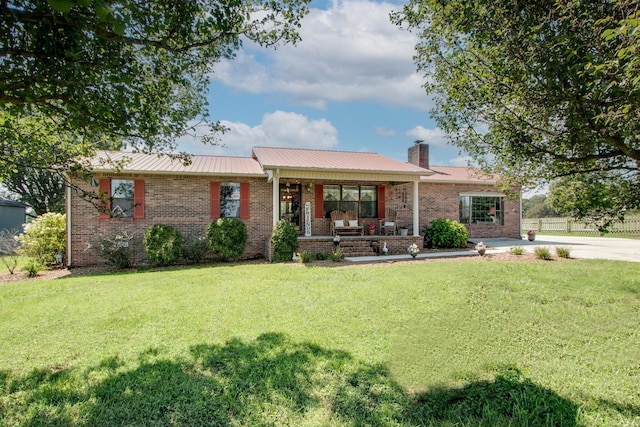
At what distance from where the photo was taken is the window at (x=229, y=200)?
12.3 meters

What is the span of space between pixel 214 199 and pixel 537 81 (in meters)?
10.5

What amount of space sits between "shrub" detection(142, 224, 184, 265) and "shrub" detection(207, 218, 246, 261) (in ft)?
3.61

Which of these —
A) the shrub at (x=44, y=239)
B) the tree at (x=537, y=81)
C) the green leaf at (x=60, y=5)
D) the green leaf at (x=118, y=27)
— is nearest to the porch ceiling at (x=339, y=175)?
the tree at (x=537, y=81)

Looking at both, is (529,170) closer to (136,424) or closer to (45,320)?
(136,424)

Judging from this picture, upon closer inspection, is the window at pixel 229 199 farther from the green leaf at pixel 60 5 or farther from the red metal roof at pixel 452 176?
the green leaf at pixel 60 5

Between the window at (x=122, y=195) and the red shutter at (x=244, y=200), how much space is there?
3763 mm

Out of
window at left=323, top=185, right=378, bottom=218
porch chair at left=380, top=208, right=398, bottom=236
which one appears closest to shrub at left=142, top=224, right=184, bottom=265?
window at left=323, top=185, right=378, bottom=218

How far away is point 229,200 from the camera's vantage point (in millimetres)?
12367

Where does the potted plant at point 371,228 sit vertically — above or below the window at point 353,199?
below

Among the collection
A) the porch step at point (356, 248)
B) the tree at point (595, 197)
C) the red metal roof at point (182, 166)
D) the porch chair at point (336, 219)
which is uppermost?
the red metal roof at point (182, 166)

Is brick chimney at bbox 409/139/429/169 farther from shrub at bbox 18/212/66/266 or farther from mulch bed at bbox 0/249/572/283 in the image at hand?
shrub at bbox 18/212/66/266

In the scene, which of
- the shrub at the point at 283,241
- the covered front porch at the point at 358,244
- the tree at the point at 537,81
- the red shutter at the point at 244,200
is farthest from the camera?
the red shutter at the point at 244,200

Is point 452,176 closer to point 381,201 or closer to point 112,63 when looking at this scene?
point 381,201

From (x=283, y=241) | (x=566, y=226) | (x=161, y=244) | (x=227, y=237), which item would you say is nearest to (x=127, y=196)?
(x=161, y=244)
